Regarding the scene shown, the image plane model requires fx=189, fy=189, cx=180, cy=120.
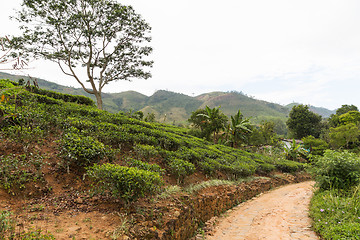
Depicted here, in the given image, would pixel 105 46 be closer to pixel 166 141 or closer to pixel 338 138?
pixel 166 141

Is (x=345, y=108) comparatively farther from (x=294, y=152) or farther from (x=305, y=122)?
(x=294, y=152)

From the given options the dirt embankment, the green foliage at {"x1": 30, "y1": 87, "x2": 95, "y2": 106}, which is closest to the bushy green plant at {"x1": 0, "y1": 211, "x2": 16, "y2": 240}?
the dirt embankment

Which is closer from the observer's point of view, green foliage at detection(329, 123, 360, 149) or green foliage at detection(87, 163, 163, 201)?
green foliage at detection(87, 163, 163, 201)

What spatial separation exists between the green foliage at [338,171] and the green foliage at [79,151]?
335 inches

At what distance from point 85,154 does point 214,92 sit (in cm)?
17149

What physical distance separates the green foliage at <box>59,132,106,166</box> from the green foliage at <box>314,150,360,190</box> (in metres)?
8.51

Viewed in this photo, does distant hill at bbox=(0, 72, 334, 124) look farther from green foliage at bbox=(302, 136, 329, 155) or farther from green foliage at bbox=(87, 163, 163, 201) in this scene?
green foliage at bbox=(87, 163, 163, 201)

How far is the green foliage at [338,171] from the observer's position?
716 centimetres

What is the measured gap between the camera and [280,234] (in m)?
5.38

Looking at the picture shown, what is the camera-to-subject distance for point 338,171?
24.6 ft

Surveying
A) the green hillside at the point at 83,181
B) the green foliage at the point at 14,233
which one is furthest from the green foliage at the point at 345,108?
the green foliage at the point at 14,233

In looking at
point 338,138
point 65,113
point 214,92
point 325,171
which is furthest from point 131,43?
point 214,92

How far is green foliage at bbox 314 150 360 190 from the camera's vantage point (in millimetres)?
7164

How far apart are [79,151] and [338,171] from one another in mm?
9372
